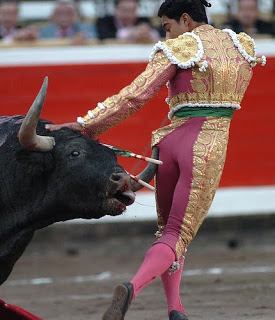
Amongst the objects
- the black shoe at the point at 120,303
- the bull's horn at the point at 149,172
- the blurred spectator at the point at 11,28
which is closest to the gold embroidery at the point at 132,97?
the bull's horn at the point at 149,172

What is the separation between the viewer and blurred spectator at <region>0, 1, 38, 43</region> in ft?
25.5

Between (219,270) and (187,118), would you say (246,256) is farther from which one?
(187,118)

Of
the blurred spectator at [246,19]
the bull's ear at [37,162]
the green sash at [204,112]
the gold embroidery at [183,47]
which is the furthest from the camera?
→ the blurred spectator at [246,19]

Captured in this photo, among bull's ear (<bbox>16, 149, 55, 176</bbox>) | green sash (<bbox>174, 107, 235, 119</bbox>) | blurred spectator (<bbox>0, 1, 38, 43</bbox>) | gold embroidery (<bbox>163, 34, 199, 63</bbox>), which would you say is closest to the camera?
bull's ear (<bbox>16, 149, 55, 176</bbox>)

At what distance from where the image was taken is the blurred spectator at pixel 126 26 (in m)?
7.85

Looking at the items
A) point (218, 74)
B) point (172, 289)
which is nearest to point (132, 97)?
point (218, 74)

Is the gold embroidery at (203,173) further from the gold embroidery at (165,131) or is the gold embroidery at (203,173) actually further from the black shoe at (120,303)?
the black shoe at (120,303)

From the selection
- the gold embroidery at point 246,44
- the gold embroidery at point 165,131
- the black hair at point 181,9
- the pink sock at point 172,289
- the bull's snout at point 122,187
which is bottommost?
the pink sock at point 172,289

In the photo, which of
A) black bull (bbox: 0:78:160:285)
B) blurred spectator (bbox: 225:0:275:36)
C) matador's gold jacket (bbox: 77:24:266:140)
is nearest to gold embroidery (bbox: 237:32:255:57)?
matador's gold jacket (bbox: 77:24:266:140)

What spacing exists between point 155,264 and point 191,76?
29.3 inches

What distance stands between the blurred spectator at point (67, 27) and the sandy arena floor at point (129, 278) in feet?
4.84

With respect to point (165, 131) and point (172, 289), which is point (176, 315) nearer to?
point (172, 289)

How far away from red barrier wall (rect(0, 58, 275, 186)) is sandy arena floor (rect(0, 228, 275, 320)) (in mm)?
661

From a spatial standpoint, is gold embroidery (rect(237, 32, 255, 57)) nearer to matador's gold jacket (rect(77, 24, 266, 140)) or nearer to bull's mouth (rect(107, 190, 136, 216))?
matador's gold jacket (rect(77, 24, 266, 140))
